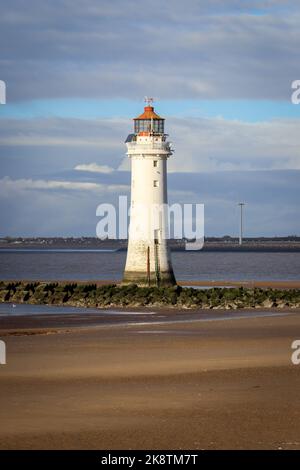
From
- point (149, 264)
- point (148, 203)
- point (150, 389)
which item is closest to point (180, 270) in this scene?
point (149, 264)

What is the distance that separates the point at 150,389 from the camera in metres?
17.2

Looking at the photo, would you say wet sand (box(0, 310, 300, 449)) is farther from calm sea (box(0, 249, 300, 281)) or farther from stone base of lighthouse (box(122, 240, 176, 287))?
calm sea (box(0, 249, 300, 281))

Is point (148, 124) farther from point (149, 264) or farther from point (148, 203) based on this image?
point (149, 264)

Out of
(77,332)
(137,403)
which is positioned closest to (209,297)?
(77,332)

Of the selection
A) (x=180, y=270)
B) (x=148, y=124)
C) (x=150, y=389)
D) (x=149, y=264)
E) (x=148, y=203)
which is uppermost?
(x=148, y=124)

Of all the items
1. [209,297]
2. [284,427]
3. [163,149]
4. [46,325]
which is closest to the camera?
[284,427]

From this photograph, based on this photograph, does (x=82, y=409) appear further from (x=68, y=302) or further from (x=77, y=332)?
(x=68, y=302)

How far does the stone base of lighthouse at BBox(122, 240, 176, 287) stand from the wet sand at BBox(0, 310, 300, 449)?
16322 mm

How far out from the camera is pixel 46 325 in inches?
1225

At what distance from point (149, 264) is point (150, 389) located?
2781cm

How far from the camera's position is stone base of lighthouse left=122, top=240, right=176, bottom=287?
4466 cm

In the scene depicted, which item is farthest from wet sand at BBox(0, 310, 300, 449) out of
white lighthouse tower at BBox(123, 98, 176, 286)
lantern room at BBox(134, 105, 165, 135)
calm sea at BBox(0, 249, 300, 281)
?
calm sea at BBox(0, 249, 300, 281)

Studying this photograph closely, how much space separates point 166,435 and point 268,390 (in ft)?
12.4
